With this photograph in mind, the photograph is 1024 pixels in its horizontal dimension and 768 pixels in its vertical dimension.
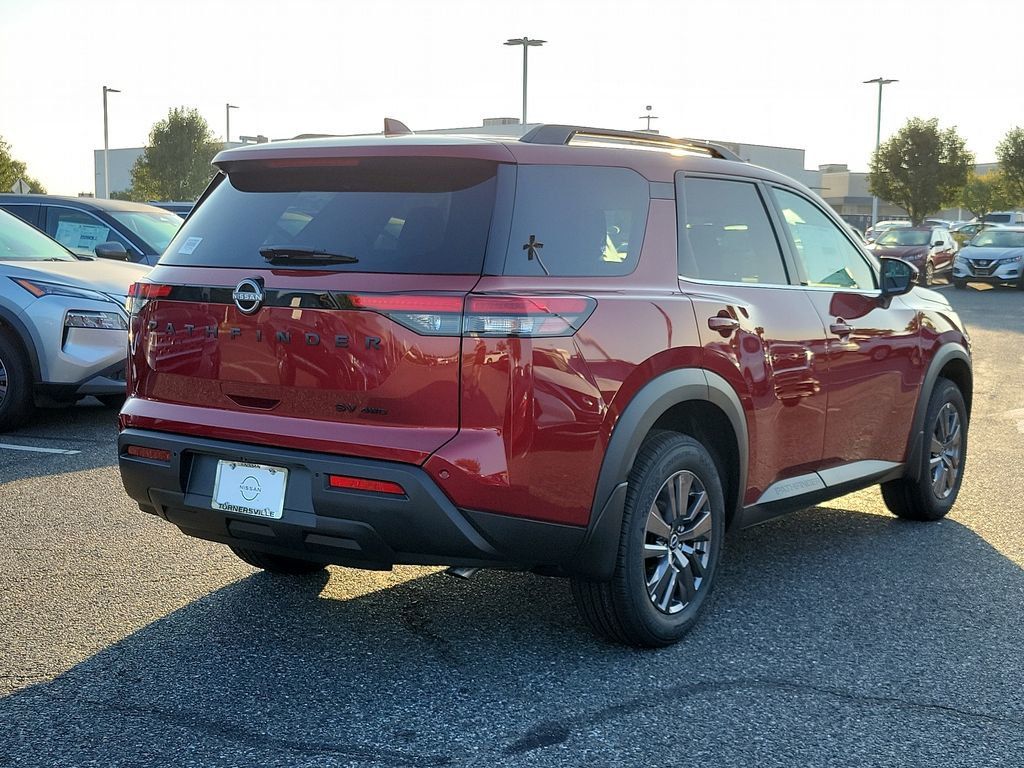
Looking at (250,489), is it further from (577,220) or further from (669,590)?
(669,590)

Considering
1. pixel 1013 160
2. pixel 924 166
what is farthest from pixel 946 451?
pixel 1013 160

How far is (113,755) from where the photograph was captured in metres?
3.32

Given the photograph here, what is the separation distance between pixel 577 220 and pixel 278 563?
1.98 metres

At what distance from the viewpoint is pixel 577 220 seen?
3.97m

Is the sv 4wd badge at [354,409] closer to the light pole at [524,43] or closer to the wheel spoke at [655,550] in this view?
the wheel spoke at [655,550]

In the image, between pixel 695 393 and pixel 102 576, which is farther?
pixel 102 576

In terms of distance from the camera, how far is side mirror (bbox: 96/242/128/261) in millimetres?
9969

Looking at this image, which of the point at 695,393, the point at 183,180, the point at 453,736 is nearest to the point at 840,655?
the point at 695,393

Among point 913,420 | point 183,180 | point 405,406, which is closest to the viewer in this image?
point 405,406

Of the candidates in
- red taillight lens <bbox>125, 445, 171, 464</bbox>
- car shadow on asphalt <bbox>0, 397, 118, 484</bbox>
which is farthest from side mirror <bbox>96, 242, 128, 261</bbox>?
red taillight lens <bbox>125, 445, 171, 464</bbox>

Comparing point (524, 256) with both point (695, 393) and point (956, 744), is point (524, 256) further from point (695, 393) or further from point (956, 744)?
point (956, 744)

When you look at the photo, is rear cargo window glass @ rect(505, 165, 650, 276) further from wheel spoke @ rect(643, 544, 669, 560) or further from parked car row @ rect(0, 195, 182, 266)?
parked car row @ rect(0, 195, 182, 266)

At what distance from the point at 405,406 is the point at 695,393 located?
3.56 feet

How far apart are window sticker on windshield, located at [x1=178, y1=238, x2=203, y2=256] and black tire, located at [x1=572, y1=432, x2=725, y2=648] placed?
164cm
